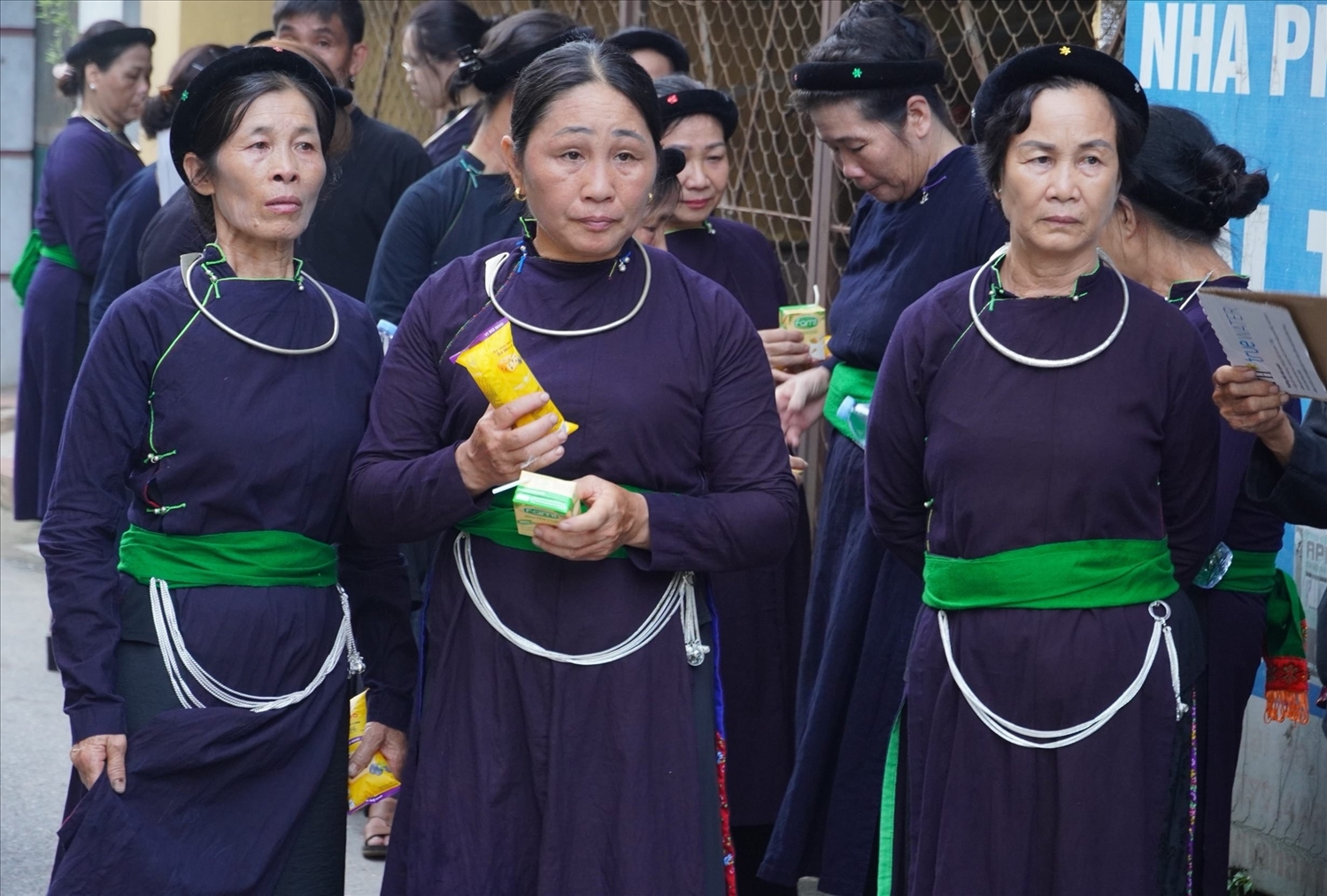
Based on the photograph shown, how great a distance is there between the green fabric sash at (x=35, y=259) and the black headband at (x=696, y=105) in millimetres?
3982

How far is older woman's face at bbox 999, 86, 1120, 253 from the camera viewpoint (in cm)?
276

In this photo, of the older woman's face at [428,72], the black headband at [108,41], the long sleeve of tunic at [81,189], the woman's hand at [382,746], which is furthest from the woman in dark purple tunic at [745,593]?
the black headband at [108,41]

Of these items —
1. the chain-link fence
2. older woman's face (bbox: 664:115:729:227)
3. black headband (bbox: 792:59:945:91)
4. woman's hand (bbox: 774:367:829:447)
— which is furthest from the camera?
the chain-link fence

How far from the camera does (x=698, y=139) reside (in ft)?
13.7

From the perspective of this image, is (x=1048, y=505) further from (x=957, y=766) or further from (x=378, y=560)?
(x=378, y=560)

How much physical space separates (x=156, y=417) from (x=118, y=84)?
194 inches

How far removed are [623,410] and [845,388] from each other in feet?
4.09

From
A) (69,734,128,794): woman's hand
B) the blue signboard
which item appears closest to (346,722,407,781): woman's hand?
(69,734,128,794): woman's hand

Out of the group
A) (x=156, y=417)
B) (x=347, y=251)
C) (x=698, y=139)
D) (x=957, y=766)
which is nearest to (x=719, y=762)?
(x=957, y=766)

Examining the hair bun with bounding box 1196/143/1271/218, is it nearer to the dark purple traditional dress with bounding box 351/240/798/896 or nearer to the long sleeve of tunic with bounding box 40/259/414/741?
the dark purple traditional dress with bounding box 351/240/798/896

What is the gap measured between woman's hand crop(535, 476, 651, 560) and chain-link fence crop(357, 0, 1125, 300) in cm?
294

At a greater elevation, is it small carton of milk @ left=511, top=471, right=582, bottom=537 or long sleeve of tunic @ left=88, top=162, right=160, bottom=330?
long sleeve of tunic @ left=88, top=162, right=160, bottom=330

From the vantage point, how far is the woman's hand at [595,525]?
2.58 metres

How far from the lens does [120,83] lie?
24.1ft
